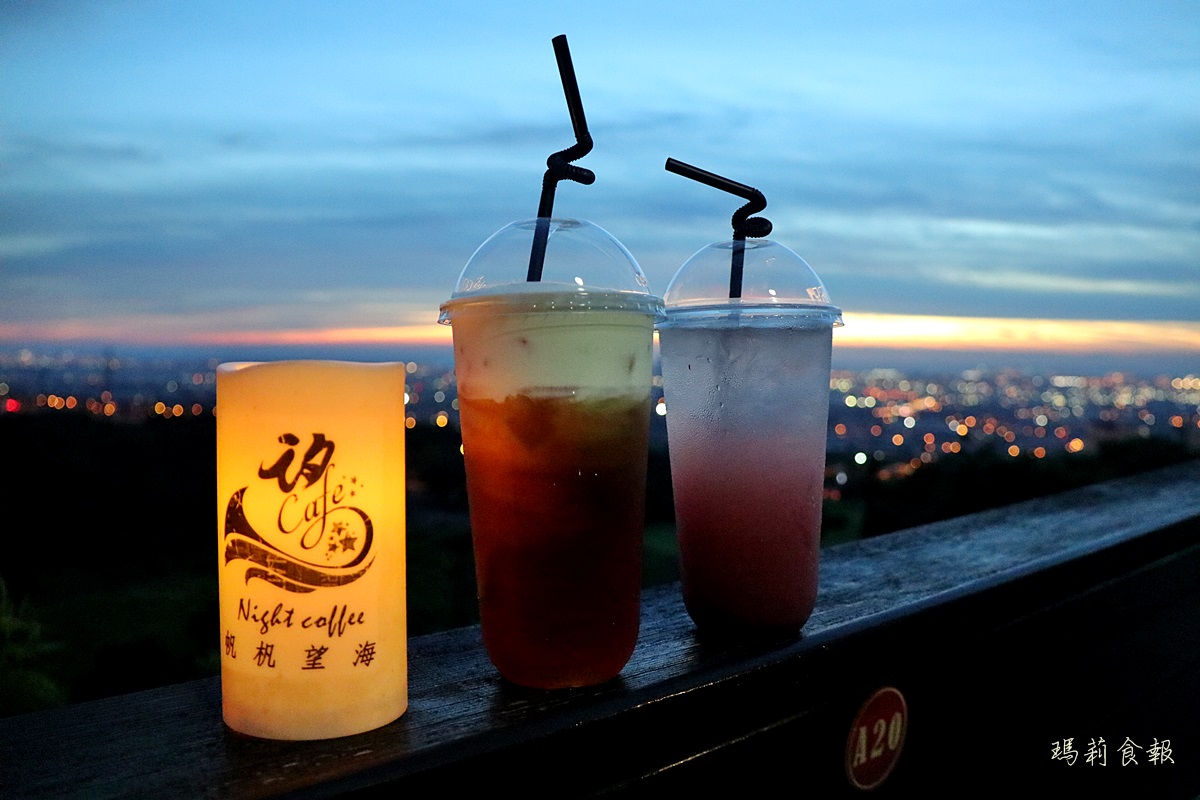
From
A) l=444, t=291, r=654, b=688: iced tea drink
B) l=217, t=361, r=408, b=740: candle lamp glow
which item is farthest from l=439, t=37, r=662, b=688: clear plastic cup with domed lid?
l=217, t=361, r=408, b=740: candle lamp glow

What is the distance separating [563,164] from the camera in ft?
3.89

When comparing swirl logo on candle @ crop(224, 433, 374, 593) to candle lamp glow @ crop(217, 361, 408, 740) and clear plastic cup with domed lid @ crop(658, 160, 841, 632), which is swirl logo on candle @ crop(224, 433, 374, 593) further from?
clear plastic cup with domed lid @ crop(658, 160, 841, 632)

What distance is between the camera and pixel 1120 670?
7.47 ft

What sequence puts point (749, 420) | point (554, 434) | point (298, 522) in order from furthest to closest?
point (749, 420) < point (554, 434) < point (298, 522)

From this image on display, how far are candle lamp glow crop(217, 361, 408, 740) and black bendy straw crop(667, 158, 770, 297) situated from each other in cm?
56

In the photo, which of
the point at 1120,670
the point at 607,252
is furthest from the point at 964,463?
the point at 607,252

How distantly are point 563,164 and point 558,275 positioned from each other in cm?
15

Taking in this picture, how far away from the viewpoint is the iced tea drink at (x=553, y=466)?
111 cm

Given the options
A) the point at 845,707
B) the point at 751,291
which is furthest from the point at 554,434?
the point at 845,707

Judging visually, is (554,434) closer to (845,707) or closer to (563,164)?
(563,164)

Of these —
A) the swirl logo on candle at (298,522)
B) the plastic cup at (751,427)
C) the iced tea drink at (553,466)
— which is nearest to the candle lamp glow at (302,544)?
the swirl logo on candle at (298,522)

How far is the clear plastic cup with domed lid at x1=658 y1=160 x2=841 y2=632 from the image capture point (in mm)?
1334

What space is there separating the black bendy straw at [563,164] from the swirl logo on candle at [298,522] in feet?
1.13

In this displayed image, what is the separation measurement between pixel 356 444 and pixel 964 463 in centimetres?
346
